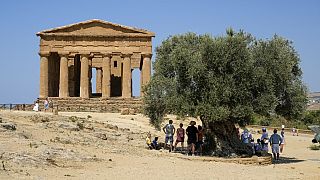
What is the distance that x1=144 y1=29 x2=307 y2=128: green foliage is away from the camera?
22.9 m

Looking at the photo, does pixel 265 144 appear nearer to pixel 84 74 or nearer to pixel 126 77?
pixel 126 77

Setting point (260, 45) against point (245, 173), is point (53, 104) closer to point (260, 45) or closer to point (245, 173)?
point (260, 45)

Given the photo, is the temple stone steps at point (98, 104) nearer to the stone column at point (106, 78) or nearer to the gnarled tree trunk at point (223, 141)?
the stone column at point (106, 78)

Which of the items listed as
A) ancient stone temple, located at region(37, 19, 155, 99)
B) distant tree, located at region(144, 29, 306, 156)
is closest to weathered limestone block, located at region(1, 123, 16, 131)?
distant tree, located at region(144, 29, 306, 156)

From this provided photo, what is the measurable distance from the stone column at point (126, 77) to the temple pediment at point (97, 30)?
2770mm

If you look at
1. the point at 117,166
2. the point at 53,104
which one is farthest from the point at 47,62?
the point at 117,166

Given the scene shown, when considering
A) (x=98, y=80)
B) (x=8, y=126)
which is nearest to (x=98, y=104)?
(x=98, y=80)

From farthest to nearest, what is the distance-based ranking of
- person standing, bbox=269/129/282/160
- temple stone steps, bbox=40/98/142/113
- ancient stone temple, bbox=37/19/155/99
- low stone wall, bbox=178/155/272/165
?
ancient stone temple, bbox=37/19/155/99, temple stone steps, bbox=40/98/142/113, person standing, bbox=269/129/282/160, low stone wall, bbox=178/155/272/165

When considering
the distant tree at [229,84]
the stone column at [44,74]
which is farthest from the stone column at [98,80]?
the distant tree at [229,84]

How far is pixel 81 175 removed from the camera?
16484 millimetres

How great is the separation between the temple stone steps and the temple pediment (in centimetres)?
741

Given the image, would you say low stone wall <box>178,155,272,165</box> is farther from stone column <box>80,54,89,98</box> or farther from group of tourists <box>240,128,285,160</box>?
stone column <box>80,54,89,98</box>

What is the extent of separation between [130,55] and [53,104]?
10.5 meters

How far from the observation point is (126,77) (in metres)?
57.9
